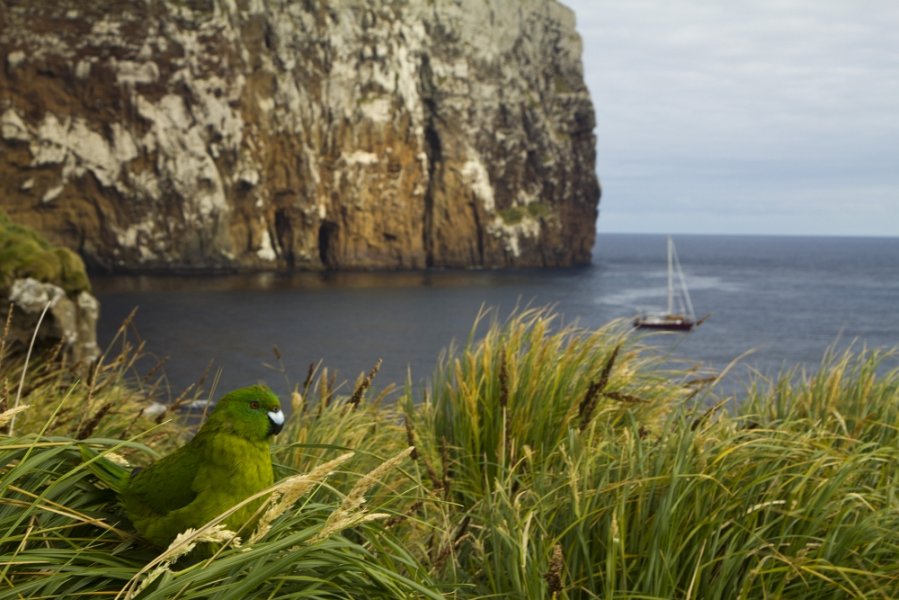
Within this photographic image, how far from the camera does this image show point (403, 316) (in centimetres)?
7075

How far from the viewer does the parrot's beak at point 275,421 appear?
2535 mm

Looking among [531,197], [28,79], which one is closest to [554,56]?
[531,197]

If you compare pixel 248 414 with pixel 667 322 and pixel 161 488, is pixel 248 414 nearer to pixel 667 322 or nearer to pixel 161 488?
pixel 161 488

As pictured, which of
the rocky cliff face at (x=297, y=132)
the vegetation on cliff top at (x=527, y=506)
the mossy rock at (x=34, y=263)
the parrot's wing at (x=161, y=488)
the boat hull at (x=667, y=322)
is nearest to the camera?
the vegetation on cliff top at (x=527, y=506)

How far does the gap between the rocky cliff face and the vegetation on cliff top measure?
279 feet

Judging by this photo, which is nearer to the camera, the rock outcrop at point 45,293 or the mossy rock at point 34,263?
the rock outcrop at point 45,293

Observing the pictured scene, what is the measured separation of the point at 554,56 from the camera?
12500 cm

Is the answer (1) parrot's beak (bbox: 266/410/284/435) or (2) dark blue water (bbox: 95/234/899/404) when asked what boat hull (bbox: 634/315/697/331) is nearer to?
(2) dark blue water (bbox: 95/234/899/404)

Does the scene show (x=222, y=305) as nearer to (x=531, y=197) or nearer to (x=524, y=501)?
(x=531, y=197)

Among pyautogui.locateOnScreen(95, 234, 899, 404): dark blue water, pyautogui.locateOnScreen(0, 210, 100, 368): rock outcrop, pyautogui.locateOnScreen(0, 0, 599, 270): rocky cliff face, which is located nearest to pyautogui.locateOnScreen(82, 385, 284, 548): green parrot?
pyautogui.locateOnScreen(0, 210, 100, 368): rock outcrop

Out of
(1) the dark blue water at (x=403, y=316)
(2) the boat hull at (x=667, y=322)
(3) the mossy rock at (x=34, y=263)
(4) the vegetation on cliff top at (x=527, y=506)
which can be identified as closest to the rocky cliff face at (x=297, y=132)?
(1) the dark blue water at (x=403, y=316)

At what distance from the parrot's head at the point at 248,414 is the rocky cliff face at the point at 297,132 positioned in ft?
286

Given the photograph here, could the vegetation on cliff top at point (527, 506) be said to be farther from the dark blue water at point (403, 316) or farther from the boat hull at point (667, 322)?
the boat hull at point (667, 322)

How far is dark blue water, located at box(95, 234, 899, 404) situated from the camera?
5075 centimetres
